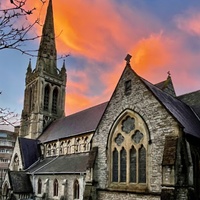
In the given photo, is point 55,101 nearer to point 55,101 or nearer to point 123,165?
point 55,101

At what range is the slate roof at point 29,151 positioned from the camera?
1457 inches

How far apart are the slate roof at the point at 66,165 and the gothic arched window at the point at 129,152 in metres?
7.57

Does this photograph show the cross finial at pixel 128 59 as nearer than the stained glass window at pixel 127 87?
No

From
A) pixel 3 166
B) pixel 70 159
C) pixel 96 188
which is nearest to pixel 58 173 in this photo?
pixel 70 159

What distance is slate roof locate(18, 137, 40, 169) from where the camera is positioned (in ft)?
121

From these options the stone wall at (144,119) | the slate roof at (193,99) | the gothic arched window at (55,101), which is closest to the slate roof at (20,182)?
the gothic arched window at (55,101)

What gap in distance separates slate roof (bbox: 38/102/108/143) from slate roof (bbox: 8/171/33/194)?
5816mm

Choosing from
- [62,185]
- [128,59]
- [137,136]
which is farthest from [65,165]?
[128,59]

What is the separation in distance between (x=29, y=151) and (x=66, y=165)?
10973 millimetres

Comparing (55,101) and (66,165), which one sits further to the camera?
(55,101)

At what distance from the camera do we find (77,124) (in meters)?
34.2

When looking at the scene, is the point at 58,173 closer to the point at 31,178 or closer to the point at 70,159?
the point at 70,159

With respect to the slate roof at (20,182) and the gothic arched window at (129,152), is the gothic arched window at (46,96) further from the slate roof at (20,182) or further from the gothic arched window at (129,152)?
the gothic arched window at (129,152)

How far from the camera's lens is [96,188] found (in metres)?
18.5
